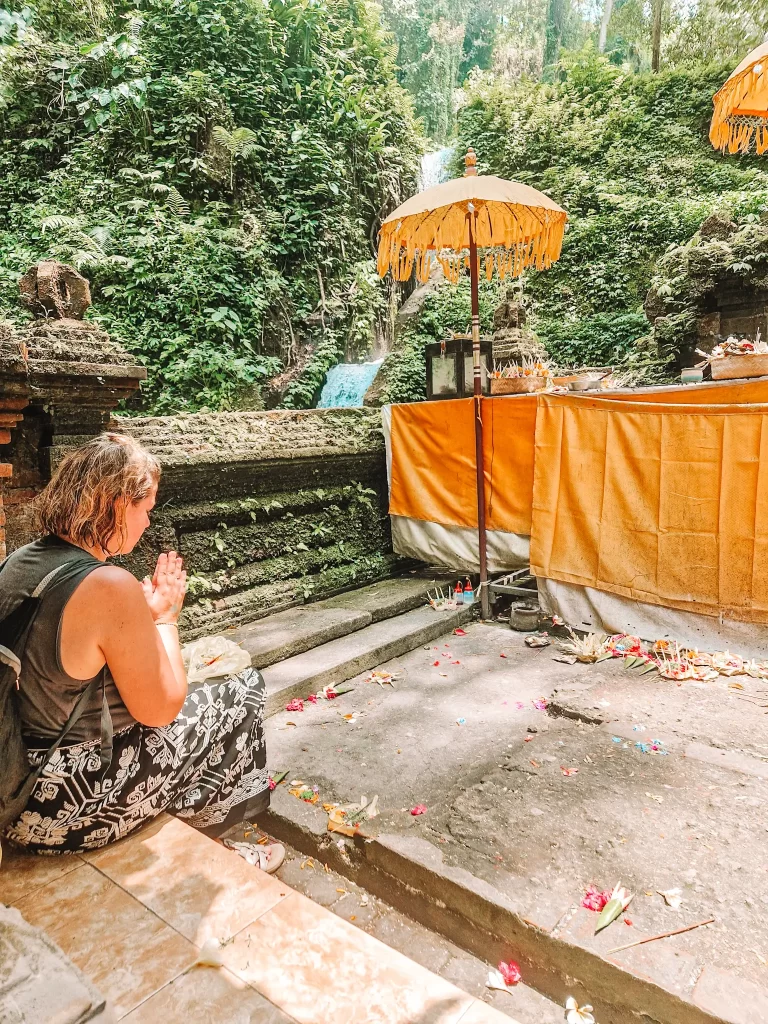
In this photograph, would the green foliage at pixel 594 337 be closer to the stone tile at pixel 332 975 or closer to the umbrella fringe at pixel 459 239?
the umbrella fringe at pixel 459 239

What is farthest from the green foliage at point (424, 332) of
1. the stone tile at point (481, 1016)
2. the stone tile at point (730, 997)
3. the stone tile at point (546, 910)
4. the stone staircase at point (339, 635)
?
the stone tile at point (481, 1016)

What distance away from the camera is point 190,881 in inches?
67.4

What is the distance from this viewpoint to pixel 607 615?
4402mm

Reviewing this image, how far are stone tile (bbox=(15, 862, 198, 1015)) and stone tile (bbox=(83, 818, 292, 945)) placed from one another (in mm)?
38

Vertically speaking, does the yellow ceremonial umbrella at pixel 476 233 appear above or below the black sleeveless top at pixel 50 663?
above

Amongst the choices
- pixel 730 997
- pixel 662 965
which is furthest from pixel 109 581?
pixel 730 997

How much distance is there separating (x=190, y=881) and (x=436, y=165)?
1981cm

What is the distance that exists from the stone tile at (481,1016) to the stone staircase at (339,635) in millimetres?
2358

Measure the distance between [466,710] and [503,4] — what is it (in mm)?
31414

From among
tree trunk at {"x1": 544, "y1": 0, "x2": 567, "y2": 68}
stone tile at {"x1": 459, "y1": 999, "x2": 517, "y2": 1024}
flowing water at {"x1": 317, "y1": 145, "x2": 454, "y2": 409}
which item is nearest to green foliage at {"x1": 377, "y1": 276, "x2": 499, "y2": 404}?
flowing water at {"x1": 317, "y1": 145, "x2": 454, "y2": 409}

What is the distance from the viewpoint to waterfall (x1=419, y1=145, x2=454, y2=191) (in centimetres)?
1734

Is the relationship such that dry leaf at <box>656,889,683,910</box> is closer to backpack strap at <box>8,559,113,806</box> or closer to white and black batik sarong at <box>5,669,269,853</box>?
white and black batik sarong at <box>5,669,269,853</box>

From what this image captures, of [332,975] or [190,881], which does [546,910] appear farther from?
[190,881]

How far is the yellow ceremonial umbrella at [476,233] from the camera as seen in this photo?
4.62 m
